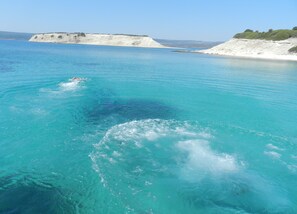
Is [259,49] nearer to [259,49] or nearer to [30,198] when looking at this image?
[259,49]

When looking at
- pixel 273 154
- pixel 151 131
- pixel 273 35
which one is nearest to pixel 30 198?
pixel 151 131

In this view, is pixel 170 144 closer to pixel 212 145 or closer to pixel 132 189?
pixel 212 145

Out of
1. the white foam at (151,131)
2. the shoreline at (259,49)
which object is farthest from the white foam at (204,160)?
the shoreline at (259,49)

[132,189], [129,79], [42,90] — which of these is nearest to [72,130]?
[132,189]

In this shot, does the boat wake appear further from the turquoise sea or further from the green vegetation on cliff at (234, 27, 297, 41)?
the green vegetation on cliff at (234, 27, 297, 41)

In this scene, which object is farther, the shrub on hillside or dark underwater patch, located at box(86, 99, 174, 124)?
the shrub on hillside

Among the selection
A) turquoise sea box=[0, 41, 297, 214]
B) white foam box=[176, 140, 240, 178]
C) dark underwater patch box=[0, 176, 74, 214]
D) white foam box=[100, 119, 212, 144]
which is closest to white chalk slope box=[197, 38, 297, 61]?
turquoise sea box=[0, 41, 297, 214]
